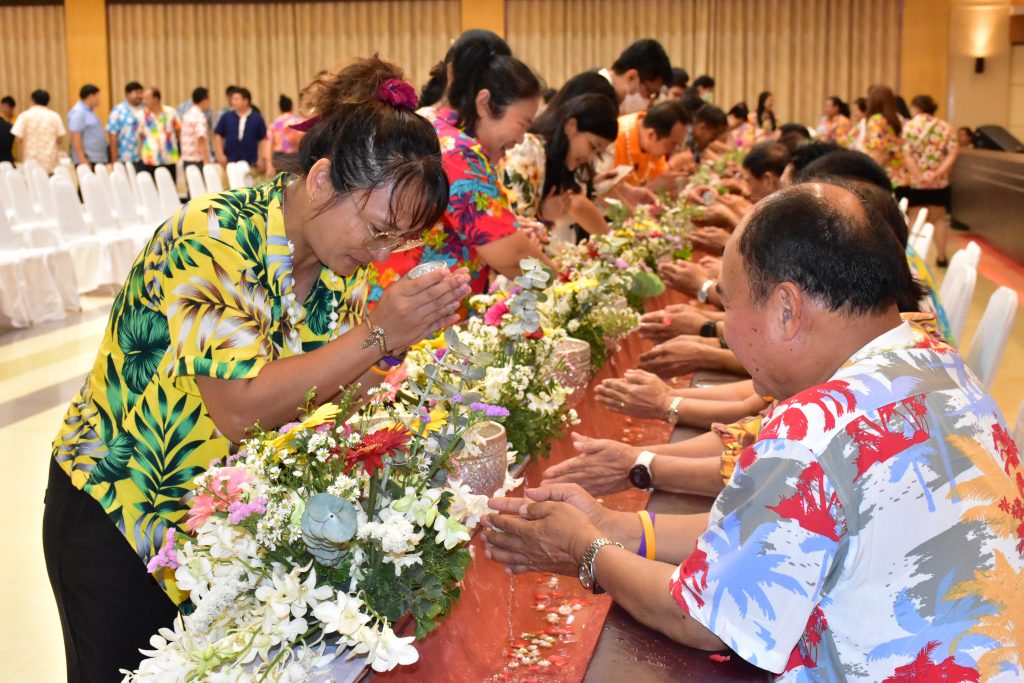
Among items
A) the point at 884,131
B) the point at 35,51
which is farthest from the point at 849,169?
the point at 35,51

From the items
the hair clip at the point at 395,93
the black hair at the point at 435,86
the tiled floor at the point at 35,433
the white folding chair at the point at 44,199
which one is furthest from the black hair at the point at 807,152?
the white folding chair at the point at 44,199

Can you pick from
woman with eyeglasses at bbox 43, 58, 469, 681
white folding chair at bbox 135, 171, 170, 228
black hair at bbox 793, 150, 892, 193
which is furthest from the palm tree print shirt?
white folding chair at bbox 135, 171, 170, 228

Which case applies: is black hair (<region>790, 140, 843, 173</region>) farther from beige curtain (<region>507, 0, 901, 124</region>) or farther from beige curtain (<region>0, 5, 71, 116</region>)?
beige curtain (<region>0, 5, 71, 116</region>)

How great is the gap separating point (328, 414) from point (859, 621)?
1.98 ft

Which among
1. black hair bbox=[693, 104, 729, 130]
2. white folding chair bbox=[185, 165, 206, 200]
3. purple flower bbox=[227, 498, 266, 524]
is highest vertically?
black hair bbox=[693, 104, 729, 130]

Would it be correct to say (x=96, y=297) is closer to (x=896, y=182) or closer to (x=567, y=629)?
(x=896, y=182)

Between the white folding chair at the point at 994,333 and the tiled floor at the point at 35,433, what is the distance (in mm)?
2426

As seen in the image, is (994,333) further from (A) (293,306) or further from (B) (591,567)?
(A) (293,306)

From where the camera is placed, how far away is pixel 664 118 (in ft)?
19.1

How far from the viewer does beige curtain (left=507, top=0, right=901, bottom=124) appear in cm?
1579

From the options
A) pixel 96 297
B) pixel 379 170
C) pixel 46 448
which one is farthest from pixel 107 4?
pixel 379 170

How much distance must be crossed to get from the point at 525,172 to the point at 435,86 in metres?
0.46

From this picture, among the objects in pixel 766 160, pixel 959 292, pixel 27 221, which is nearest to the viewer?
pixel 959 292

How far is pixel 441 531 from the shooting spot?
3.98 feet
